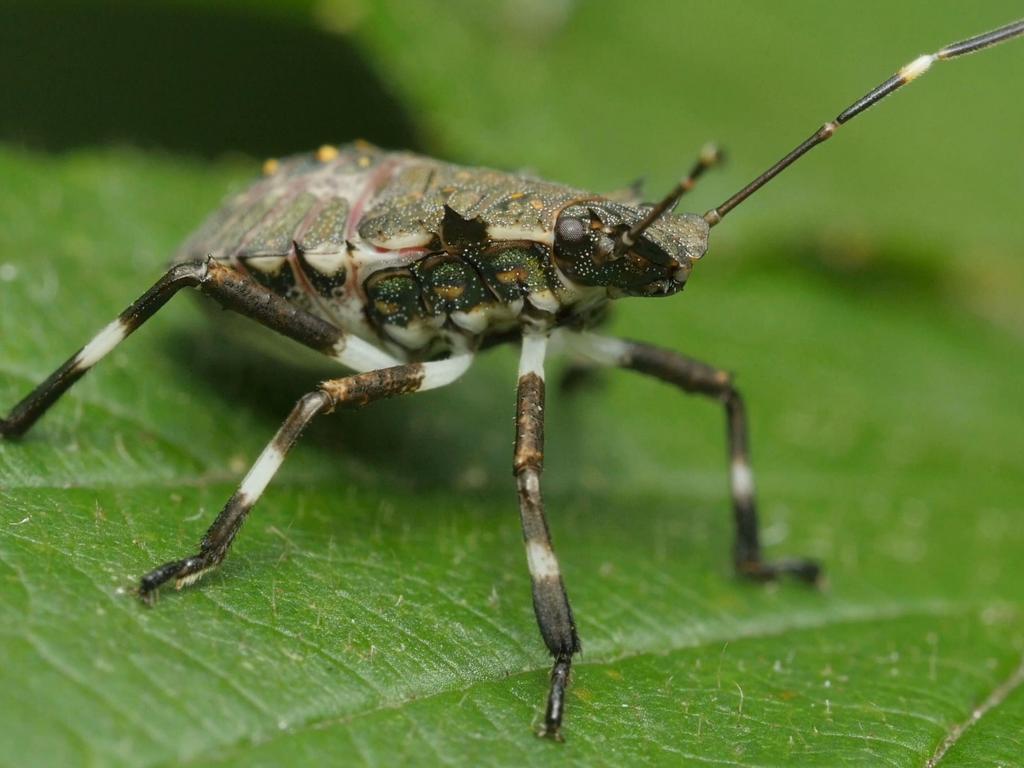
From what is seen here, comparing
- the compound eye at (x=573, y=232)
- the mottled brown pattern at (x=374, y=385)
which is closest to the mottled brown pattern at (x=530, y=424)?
the mottled brown pattern at (x=374, y=385)

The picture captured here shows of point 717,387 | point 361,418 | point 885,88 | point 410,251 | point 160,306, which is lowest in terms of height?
point 160,306

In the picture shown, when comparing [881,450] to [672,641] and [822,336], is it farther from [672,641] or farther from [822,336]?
[672,641]

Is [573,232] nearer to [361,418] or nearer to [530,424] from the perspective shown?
[530,424]

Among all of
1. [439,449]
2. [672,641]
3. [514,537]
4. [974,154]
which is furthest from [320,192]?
[974,154]

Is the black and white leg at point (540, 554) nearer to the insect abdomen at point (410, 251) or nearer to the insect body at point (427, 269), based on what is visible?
the insect body at point (427, 269)

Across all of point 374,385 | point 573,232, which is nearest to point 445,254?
point 573,232
